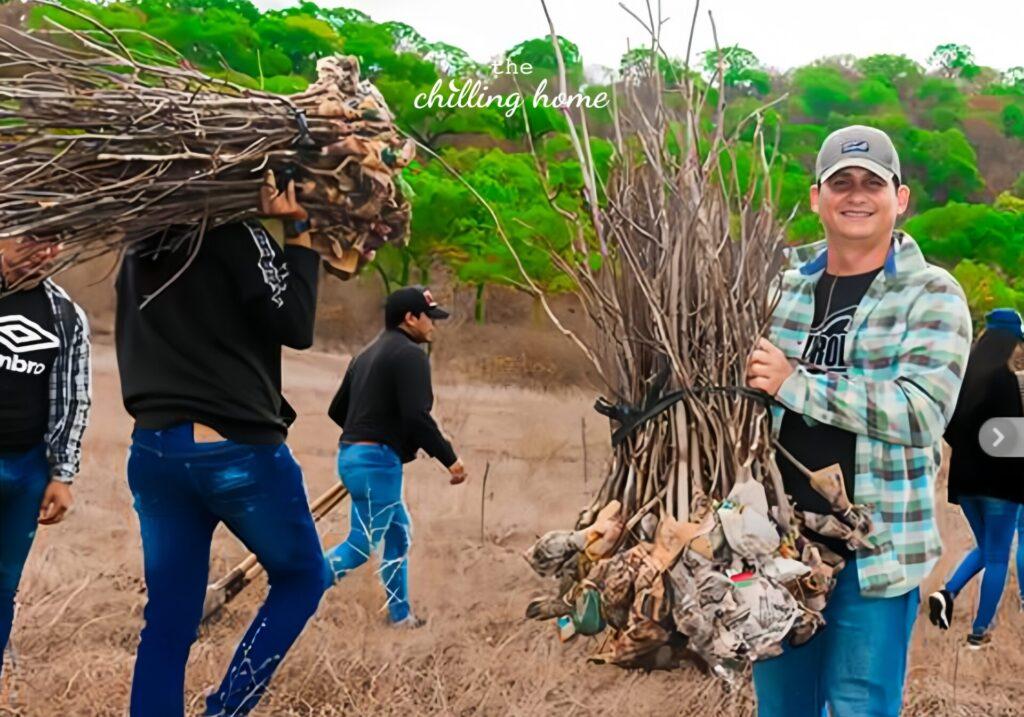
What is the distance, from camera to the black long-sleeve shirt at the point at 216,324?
2205mm

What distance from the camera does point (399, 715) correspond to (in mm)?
3084

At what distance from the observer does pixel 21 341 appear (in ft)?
9.16

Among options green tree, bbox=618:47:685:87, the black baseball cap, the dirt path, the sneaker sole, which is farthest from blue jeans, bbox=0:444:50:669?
the sneaker sole

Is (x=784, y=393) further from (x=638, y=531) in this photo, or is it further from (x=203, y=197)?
(x=203, y=197)

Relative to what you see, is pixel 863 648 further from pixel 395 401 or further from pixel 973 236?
pixel 973 236

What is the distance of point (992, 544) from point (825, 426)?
2.55m

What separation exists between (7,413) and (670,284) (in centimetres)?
173

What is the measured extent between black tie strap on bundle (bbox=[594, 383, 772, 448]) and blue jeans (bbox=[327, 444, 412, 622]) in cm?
190

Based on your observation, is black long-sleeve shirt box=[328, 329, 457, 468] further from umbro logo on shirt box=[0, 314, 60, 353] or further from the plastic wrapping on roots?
the plastic wrapping on roots

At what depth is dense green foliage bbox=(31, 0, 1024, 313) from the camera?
14.6 m

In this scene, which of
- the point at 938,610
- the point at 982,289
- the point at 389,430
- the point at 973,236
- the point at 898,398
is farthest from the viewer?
the point at 973,236

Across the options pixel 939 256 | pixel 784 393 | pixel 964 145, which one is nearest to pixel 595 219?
pixel 784 393

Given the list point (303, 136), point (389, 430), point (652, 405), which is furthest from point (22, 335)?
point (652, 405)

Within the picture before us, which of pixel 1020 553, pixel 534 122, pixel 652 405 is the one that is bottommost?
pixel 1020 553
